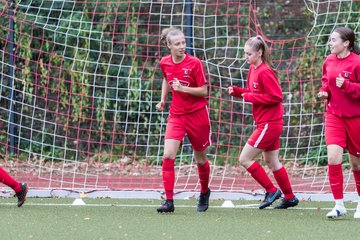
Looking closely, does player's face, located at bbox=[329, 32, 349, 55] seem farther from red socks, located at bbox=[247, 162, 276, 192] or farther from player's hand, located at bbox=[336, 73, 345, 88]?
red socks, located at bbox=[247, 162, 276, 192]

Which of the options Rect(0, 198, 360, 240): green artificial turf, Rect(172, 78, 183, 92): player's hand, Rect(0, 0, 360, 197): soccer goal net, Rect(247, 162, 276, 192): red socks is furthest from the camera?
Rect(0, 0, 360, 197): soccer goal net

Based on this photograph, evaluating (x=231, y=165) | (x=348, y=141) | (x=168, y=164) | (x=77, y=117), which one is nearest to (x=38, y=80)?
(x=77, y=117)

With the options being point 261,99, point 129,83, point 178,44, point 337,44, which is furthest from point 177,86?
point 129,83

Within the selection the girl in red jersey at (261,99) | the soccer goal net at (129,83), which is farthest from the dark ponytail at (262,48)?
the soccer goal net at (129,83)

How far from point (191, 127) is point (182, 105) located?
219mm

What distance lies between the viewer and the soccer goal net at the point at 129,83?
12.8 metres

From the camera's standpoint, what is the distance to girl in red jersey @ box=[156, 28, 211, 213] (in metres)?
9.18

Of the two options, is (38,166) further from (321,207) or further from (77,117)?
(321,207)

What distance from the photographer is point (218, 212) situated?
9281mm

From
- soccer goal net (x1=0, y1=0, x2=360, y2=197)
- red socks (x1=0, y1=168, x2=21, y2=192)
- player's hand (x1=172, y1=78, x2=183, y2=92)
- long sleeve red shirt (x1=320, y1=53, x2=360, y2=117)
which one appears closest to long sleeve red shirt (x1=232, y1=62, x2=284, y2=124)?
player's hand (x1=172, y1=78, x2=183, y2=92)

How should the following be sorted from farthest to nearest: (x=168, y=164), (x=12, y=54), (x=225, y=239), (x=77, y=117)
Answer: (x=77, y=117) < (x=12, y=54) < (x=168, y=164) < (x=225, y=239)

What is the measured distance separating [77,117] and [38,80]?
75 cm

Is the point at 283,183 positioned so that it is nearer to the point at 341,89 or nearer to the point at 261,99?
the point at 261,99

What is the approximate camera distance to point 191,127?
9336 mm
